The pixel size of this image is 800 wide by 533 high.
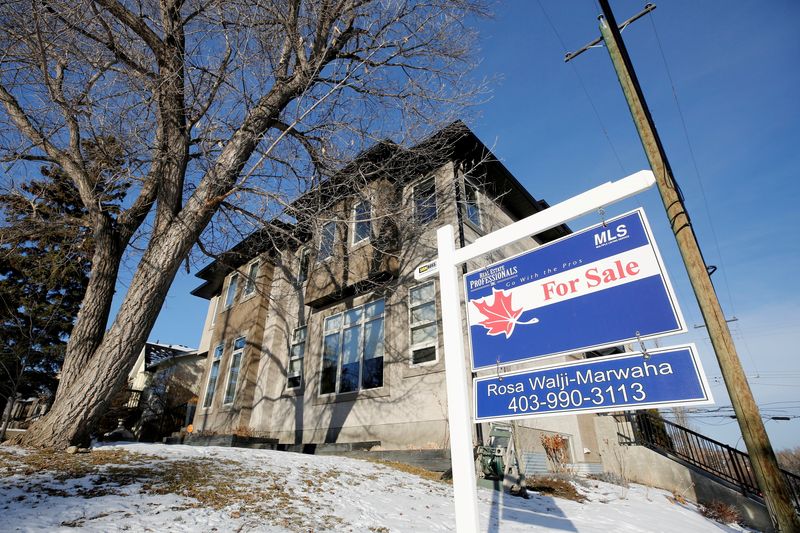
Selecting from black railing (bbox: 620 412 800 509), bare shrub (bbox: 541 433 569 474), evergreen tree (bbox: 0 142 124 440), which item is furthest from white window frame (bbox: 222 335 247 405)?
black railing (bbox: 620 412 800 509)

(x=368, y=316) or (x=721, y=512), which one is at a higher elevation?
(x=368, y=316)

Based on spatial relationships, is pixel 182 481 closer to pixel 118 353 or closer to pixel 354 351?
pixel 118 353

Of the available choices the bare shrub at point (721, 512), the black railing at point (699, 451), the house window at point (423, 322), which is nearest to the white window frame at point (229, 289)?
the house window at point (423, 322)

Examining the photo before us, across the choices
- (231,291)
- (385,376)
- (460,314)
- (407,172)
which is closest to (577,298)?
(460,314)

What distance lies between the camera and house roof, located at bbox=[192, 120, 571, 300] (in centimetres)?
880

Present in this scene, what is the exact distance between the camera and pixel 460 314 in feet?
10.7

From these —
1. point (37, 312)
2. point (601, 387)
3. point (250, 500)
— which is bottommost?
point (250, 500)

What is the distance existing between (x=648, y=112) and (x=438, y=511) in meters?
6.63

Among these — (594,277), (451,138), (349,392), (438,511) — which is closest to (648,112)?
(594,277)

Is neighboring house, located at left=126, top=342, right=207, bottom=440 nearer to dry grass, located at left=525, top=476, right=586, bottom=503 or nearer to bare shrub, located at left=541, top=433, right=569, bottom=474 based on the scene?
bare shrub, located at left=541, top=433, right=569, bottom=474

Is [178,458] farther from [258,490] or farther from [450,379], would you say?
[450,379]

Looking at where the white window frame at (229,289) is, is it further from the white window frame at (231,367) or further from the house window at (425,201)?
the house window at (425,201)

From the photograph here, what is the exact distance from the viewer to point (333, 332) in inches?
502

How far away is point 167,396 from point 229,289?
7574mm
